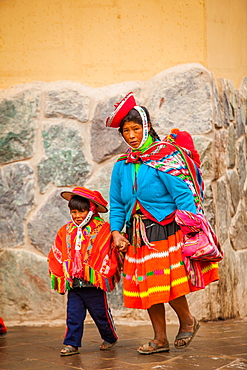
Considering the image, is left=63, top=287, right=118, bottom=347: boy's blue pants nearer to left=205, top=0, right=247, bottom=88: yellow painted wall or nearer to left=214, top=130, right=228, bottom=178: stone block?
left=214, top=130, right=228, bottom=178: stone block

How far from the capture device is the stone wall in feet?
16.6

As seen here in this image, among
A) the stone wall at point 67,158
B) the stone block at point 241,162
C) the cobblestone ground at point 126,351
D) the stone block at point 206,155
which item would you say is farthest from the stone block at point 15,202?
the stone block at point 241,162

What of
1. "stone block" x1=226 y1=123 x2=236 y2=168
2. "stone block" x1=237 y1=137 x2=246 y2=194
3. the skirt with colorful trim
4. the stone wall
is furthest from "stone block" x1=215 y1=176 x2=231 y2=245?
Result: the skirt with colorful trim

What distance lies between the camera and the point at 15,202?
17.4 feet

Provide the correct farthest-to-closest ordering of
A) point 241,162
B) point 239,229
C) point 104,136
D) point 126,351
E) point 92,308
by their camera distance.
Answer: point 241,162, point 239,229, point 104,136, point 92,308, point 126,351

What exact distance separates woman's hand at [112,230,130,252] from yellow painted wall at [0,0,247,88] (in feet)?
6.73

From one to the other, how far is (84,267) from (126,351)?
0.61 metres

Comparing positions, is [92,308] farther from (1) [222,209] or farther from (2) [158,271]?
(1) [222,209]

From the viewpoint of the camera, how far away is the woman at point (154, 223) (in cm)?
353

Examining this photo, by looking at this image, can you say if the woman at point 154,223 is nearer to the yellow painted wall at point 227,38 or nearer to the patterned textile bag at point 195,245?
the patterned textile bag at point 195,245

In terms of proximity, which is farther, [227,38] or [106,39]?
[227,38]

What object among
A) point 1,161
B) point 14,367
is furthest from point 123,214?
point 1,161

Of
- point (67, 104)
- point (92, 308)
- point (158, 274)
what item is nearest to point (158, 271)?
point (158, 274)

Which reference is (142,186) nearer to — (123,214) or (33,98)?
(123,214)
